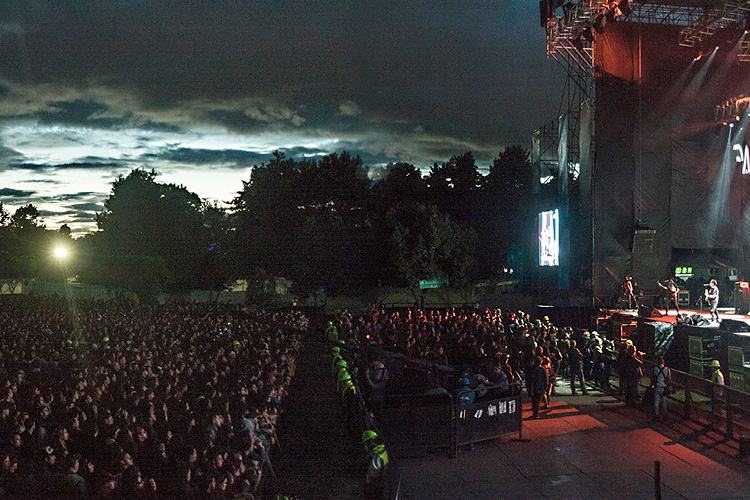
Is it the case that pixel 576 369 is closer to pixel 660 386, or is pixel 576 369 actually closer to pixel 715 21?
pixel 660 386

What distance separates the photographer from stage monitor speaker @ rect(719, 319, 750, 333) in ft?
46.8

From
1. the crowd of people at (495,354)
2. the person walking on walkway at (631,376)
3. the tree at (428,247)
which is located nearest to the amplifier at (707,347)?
the crowd of people at (495,354)

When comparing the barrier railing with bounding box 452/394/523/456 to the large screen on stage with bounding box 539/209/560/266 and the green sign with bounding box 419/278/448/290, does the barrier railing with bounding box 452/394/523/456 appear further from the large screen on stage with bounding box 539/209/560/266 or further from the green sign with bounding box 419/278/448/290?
the green sign with bounding box 419/278/448/290

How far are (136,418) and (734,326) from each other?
14.0 meters

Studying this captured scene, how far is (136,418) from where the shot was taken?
8477mm

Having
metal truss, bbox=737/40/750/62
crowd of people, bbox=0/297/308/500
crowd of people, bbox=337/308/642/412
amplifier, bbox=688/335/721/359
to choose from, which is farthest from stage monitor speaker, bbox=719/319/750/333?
metal truss, bbox=737/40/750/62

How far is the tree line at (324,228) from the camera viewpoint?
37.1 meters

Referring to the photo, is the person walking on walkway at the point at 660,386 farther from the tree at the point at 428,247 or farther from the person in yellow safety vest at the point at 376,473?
the tree at the point at 428,247

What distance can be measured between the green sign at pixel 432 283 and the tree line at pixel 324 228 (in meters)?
0.90

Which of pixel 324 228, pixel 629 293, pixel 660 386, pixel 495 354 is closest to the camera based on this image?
pixel 660 386

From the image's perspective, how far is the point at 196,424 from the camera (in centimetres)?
814

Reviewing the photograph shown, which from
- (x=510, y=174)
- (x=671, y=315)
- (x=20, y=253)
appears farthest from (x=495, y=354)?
(x=20, y=253)

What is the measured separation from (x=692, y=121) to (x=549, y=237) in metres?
7.94

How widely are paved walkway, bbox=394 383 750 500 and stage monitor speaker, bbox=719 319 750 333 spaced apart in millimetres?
4329
